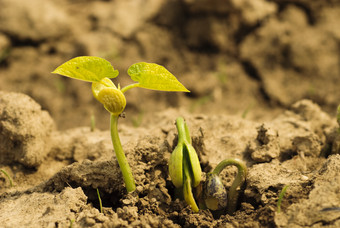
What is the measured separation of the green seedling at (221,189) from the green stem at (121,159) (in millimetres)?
344

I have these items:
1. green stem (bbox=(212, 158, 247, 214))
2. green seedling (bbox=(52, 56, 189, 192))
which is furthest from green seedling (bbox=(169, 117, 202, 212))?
green seedling (bbox=(52, 56, 189, 192))

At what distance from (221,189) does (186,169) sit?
199 mm

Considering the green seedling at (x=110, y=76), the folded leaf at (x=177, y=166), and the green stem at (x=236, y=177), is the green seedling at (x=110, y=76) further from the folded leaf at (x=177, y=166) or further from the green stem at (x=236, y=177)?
the green stem at (x=236, y=177)

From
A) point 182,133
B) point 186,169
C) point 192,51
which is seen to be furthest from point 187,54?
point 186,169

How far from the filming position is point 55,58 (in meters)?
4.18

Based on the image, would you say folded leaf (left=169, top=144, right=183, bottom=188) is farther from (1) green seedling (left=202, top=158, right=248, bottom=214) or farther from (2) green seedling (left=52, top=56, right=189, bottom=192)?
(2) green seedling (left=52, top=56, right=189, bottom=192)

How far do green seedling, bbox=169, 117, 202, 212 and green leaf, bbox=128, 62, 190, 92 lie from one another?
0.92 ft

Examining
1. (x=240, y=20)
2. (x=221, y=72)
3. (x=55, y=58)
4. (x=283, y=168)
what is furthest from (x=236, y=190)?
(x=55, y=58)

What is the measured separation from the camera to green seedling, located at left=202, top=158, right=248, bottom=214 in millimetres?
1877

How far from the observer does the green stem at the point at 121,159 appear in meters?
1.77

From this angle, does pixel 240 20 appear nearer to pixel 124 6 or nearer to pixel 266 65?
pixel 266 65

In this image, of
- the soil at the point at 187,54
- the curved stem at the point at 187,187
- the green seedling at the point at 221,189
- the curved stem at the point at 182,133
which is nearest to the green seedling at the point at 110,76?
the curved stem at the point at 182,133

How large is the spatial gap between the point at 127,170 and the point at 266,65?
8.67 feet

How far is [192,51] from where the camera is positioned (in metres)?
4.21
